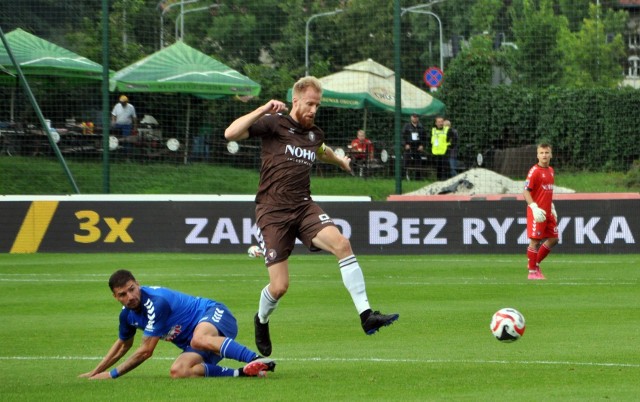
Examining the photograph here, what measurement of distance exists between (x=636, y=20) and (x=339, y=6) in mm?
24008

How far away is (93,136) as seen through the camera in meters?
24.7

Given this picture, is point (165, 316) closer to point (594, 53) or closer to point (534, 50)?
point (534, 50)

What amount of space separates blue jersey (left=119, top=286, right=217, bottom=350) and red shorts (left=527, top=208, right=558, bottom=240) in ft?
31.3

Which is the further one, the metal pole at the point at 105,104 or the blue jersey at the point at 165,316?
the metal pole at the point at 105,104

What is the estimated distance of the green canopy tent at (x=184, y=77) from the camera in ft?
86.7

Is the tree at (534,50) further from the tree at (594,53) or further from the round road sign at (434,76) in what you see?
the round road sign at (434,76)

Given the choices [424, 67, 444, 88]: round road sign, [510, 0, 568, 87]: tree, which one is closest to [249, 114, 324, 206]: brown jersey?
[424, 67, 444, 88]: round road sign

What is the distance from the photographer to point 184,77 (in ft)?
87.9

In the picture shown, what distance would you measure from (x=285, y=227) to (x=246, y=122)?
978 mm

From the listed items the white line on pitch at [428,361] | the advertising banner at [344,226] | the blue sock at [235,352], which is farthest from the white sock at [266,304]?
the advertising banner at [344,226]

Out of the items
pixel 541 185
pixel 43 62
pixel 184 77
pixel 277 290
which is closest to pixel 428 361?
pixel 277 290

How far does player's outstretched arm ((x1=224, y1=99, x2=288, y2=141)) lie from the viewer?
9492 millimetres

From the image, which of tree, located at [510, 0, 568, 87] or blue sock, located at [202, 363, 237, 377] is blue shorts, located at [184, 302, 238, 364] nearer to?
blue sock, located at [202, 363, 237, 377]

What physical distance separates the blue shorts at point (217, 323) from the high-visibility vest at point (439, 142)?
16.6 metres
